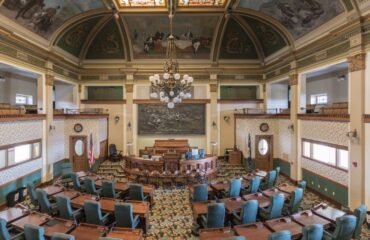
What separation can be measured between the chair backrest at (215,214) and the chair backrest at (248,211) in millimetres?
585

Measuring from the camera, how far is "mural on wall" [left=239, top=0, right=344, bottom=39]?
32.5 feet

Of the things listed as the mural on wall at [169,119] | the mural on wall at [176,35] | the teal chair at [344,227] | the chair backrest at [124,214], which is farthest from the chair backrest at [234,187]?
the mural on wall at [176,35]

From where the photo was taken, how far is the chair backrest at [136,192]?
825cm

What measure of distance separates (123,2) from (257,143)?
11.2 metres

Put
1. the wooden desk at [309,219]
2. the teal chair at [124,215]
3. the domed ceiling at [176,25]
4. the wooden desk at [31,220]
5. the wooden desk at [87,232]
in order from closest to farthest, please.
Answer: the wooden desk at [87,232] → the wooden desk at [31,220] → the wooden desk at [309,219] → the teal chair at [124,215] → the domed ceiling at [176,25]

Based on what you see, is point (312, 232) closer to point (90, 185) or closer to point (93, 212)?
point (93, 212)

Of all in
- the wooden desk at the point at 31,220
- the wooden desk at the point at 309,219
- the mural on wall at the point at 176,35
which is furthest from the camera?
the mural on wall at the point at 176,35

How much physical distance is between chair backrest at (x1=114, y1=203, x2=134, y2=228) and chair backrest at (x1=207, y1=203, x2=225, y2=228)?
1.99 m

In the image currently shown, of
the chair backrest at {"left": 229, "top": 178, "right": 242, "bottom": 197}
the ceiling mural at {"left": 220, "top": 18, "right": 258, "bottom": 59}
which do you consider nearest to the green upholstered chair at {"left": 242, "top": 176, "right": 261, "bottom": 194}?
the chair backrest at {"left": 229, "top": 178, "right": 242, "bottom": 197}

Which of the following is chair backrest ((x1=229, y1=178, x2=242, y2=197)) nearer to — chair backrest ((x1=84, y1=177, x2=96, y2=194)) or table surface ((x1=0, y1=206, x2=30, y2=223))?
chair backrest ((x1=84, y1=177, x2=96, y2=194))

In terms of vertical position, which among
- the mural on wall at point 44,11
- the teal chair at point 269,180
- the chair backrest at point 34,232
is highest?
the mural on wall at point 44,11

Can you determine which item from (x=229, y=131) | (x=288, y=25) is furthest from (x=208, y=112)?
(x=288, y=25)

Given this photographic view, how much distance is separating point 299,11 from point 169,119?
1021 centimetres

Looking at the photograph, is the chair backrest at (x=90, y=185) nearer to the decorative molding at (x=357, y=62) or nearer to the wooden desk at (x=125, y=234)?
the wooden desk at (x=125, y=234)
